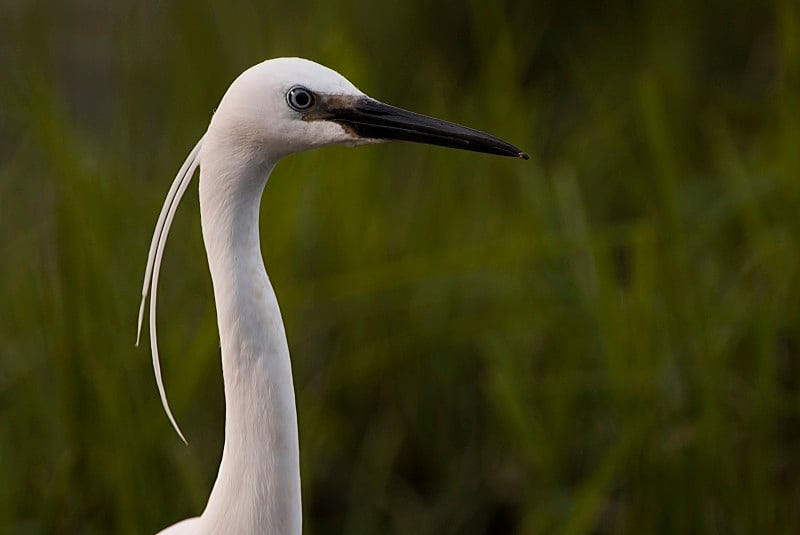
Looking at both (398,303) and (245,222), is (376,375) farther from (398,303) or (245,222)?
(245,222)

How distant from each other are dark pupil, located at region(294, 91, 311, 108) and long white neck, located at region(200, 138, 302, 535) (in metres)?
0.06

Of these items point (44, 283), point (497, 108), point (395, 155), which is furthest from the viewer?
point (395, 155)

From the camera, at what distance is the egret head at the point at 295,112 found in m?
0.97

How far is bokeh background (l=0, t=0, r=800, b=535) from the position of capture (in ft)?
5.30

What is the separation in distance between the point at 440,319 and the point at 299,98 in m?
1.06

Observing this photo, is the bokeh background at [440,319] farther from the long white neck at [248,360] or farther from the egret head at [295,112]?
the egret head at [295,112]

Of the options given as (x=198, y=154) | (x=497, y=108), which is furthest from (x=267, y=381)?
(x=497, y=108)

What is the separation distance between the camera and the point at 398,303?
1.97 meters

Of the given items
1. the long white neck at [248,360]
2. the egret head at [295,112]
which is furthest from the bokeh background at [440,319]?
the egret head at [295,112]

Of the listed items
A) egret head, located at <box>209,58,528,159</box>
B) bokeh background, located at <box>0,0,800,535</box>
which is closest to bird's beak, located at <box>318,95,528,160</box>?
egret head, located at <box>209,58,528,159</box>

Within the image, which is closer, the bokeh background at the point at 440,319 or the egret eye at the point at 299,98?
the egret eye at the point at 299,98

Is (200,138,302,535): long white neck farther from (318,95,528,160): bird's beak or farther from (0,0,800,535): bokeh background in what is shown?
(0,0,800,535): bokeh background

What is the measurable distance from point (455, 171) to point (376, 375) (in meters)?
0.61

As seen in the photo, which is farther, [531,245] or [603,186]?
[603,186]
